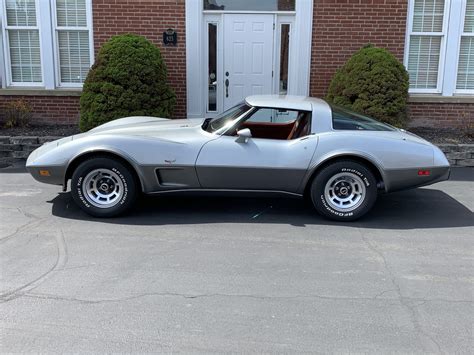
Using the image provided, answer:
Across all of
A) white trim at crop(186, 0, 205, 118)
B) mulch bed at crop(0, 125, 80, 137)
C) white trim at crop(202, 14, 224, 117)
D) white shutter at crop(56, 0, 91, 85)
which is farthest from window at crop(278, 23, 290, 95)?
mulch bed at crop(0, 125, 80, 137)

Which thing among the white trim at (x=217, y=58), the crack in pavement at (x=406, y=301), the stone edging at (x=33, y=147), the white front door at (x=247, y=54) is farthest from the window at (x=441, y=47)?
the crack in pavement at (x=406, y=301)

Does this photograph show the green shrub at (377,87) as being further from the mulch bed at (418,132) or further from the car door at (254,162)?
the car door at (254,162)

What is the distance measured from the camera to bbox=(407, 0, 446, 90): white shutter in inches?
374

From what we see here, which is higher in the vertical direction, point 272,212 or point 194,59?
point 194,59

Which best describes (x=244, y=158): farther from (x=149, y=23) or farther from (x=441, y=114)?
(x=441, y=114)

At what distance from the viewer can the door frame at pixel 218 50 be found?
30.7 feet

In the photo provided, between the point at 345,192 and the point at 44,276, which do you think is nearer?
the point at 44,276

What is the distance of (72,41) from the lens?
977cm

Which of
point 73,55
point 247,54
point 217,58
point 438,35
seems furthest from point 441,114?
point 73,55

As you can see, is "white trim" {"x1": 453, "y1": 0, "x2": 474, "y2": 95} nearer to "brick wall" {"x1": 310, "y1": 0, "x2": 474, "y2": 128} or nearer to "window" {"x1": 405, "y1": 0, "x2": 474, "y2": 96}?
"window" {"x1": 405, "y1": 0, "x2": 474, "y2": 96}

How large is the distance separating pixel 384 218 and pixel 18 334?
3928mm

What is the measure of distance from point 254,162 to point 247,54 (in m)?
5.13

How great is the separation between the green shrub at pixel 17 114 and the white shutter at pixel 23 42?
708mm

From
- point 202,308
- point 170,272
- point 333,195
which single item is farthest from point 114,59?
point 202,308
